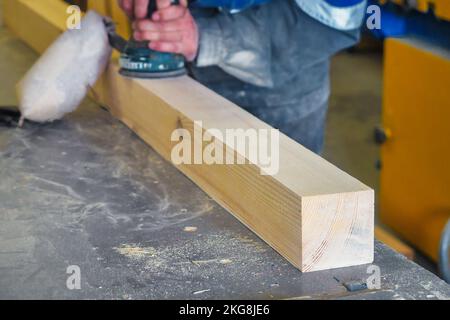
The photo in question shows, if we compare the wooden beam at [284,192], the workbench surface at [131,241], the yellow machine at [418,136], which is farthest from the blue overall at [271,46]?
the yellow machine at [418,136]

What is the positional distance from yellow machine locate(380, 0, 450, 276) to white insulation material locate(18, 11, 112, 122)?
3.95 ft

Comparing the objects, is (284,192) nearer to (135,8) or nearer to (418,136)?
(135,8)

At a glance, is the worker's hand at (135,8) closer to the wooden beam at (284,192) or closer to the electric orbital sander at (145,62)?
the electric orbital sander at (145,62)

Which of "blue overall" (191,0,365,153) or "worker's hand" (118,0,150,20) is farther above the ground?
"worker's hand" (118,0,150,20)

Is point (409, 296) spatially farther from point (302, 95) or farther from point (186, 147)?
point (302, 95)

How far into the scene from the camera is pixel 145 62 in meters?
1.78

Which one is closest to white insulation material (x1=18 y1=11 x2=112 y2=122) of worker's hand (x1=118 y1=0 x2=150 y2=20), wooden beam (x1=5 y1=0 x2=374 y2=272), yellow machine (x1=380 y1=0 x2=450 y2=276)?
worker's hand (x1=118 y1=0 x2=150 y2=20)

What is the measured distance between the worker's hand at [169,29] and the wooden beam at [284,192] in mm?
116

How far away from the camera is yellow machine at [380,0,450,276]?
2.64 metres

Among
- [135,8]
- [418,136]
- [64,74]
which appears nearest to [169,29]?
[135,8]

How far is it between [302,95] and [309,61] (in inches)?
5.4

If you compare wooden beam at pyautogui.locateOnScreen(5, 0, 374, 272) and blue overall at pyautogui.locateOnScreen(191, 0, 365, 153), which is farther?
blue overall at pyautogui.locateOnScreen(191, 0, 365, 153)

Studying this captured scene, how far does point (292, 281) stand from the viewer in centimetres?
112

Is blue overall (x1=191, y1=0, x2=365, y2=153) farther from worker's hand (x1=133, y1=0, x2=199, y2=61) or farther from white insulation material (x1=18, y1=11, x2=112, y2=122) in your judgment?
white insulation material (x1=18, y1=11, x2=112, y2=122)
